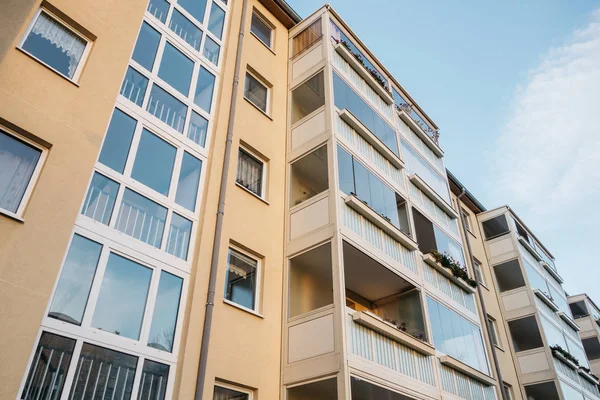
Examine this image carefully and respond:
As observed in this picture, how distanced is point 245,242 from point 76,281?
4584mm

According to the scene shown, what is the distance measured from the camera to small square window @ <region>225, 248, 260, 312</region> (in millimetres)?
11894

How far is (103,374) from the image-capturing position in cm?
859

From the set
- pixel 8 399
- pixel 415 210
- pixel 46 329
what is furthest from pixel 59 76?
pixel 415 210

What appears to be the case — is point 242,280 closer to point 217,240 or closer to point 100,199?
point 217,240

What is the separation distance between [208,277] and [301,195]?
16.2 feet

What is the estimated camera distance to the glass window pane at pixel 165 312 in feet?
32.1

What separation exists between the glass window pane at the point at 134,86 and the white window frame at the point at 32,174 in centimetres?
260

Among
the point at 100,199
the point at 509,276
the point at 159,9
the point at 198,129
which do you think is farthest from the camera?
the point at 509,276

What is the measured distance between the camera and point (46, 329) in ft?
26.8

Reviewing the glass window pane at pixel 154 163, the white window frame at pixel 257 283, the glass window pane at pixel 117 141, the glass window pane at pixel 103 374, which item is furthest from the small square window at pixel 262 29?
the glass window pane at pixel 103 374

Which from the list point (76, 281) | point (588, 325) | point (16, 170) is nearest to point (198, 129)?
point (16, 170)

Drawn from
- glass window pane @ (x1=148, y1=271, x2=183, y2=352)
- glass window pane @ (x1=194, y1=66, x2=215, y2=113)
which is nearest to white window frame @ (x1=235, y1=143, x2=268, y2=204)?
glass window pane @ (x1=194, y1=66, x2=215, y2=113)

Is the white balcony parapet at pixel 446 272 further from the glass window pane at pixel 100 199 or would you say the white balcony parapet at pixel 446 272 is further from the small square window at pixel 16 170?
the small square window at pixel 16 170

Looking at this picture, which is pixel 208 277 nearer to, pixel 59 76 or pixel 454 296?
pixel 59 76
